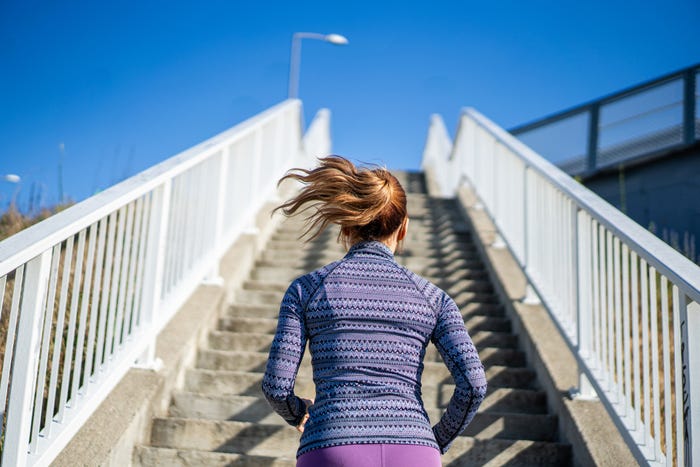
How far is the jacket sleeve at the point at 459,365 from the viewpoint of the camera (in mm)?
1590

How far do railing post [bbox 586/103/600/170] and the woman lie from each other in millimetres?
7825

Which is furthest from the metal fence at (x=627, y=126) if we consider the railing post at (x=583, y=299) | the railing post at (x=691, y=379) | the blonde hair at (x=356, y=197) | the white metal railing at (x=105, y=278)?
the blonde hair at (x=356, y=197)

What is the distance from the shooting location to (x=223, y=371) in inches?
143

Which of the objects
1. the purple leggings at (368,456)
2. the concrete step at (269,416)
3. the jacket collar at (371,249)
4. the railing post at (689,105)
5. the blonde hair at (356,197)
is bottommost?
the concrete step at (269,416)

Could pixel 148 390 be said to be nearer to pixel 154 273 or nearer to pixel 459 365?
pixel 154 273

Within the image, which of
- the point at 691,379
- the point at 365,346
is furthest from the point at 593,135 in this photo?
the point at 365,346

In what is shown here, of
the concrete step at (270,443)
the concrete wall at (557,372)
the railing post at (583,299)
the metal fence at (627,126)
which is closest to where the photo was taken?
the concrete wall at (557,372)

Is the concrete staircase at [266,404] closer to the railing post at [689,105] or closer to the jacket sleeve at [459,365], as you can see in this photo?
the jacket sleeve at [459,365]

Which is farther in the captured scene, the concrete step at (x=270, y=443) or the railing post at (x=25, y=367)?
the concrete step at (x=270, y=443)

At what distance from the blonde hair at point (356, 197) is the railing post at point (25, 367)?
0.90 m

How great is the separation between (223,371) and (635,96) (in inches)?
277

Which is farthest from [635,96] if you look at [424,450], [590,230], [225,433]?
[424,450]

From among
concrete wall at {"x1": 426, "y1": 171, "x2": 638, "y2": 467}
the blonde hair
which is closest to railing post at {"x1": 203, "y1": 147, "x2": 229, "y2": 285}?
concrete wall at {"x1": 426, "y1": 171, "x2": 638, "y2": 467}

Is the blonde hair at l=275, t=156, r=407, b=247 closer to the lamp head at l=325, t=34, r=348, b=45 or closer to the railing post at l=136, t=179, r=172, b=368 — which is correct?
the railing post at l=136, t=179, r=172, b=368
